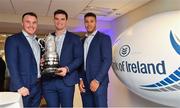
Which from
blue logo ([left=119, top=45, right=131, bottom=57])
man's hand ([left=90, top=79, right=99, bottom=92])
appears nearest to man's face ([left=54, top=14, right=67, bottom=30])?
man's hand ([left=90, top=79, right=99, bottom=92])

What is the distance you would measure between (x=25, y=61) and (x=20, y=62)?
0.15ft

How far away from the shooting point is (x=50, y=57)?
2.06 meters

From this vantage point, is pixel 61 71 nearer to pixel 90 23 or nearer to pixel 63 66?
pixel 63 66

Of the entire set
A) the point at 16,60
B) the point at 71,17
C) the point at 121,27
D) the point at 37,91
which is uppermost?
the point at 71,17

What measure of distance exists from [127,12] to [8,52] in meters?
2.47

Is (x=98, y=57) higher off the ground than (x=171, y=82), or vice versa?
(x=98, y=57)

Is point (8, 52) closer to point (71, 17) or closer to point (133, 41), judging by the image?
point (133, 41)

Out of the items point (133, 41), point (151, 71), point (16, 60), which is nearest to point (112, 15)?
point (133, 41)

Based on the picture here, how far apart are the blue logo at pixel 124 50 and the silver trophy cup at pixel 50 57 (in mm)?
741

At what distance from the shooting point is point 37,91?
7.03 feet

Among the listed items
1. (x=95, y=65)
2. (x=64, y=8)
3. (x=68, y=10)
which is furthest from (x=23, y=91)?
(x=68, y=10)

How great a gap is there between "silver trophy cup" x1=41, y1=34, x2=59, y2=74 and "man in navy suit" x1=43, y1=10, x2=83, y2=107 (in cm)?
10

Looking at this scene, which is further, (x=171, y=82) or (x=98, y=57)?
(x=98, y=57)

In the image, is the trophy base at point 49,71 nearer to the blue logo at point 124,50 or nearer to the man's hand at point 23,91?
the man's hand at point 23,91
